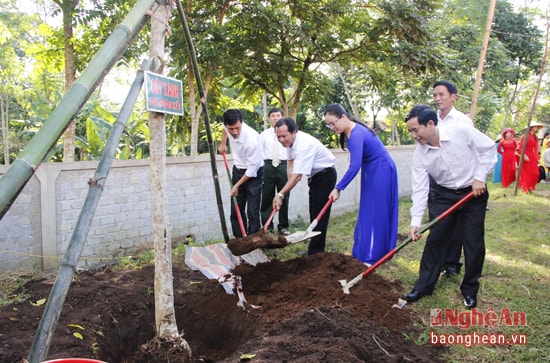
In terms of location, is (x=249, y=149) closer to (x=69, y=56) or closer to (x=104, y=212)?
(x=104, y=212)

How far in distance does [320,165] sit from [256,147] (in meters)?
0.81

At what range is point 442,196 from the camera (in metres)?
3.63

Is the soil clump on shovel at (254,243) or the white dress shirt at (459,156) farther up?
the white dress shirt at (459,156)

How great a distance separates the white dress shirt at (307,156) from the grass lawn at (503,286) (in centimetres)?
135

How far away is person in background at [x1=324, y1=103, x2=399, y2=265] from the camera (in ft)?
13.6

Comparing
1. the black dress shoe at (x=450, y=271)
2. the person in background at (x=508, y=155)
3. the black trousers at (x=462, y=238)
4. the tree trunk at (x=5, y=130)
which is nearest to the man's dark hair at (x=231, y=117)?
the black trousers at (x=462, y=238)

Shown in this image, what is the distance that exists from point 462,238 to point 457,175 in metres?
0.59

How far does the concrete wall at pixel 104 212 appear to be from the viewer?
426 cm

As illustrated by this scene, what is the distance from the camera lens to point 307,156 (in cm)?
451

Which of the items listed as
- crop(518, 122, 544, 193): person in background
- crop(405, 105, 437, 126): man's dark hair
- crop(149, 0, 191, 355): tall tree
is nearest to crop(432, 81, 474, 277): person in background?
crop(405, 105, 437, 126): man's dark hair

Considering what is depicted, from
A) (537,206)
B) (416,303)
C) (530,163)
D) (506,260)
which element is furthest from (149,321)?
(530,163)

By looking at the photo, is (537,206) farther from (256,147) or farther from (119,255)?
(119,255)

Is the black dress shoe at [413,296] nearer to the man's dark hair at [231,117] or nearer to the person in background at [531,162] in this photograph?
the man's dark hair at [231,117]

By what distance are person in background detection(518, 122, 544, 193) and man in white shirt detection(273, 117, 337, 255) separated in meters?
7.42
